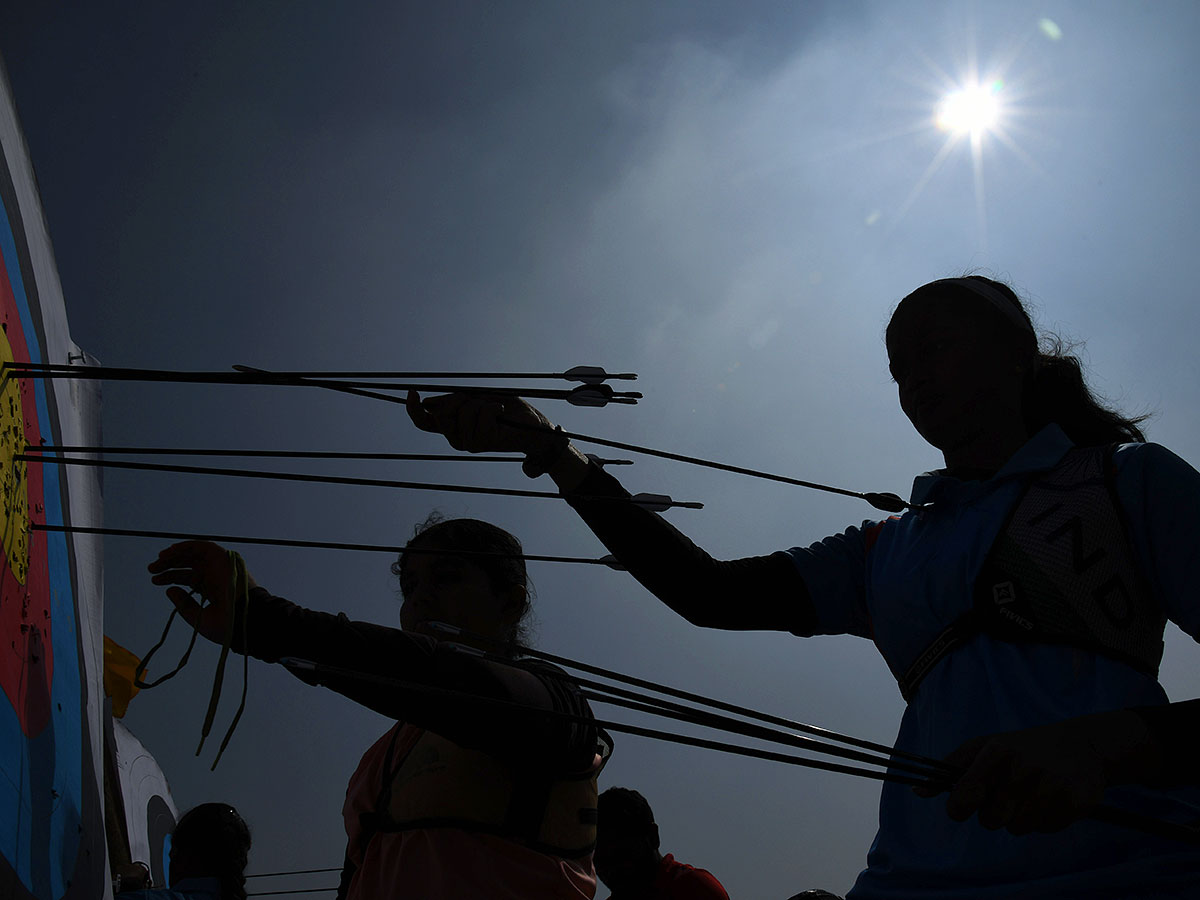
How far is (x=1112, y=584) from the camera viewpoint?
1.01 m

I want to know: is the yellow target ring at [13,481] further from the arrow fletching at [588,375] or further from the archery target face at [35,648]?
the arrow fletching at [588,375]

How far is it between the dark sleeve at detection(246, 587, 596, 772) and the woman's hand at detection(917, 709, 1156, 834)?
1.34 ft

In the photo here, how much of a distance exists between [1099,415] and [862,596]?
43 cm

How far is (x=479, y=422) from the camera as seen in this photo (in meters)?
1.44

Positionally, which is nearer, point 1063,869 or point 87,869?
point 1063,869

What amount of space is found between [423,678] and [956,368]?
0.87m

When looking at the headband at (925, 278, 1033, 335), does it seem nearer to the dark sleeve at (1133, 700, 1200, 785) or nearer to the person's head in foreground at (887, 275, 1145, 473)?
the person's head in foreground at (887, 275, 1145, 473)

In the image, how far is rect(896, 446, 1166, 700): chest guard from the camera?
100 centimetres

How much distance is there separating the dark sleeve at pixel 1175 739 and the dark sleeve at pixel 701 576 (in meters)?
0.54

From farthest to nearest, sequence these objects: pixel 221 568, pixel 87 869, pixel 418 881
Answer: pixel 87 869 < pixel 418 881 < pixel 221 568

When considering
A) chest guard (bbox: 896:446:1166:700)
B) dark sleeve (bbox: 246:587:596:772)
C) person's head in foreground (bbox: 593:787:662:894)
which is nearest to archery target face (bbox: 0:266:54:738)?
dark sleeve (bbox: 246:587:596:772)

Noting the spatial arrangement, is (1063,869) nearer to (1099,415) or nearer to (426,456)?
(1099,415)

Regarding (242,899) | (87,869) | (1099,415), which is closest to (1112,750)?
(1099,415)

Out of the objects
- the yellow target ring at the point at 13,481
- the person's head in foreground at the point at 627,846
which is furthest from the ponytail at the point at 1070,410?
the person's head in foreground at the point at 627,846
